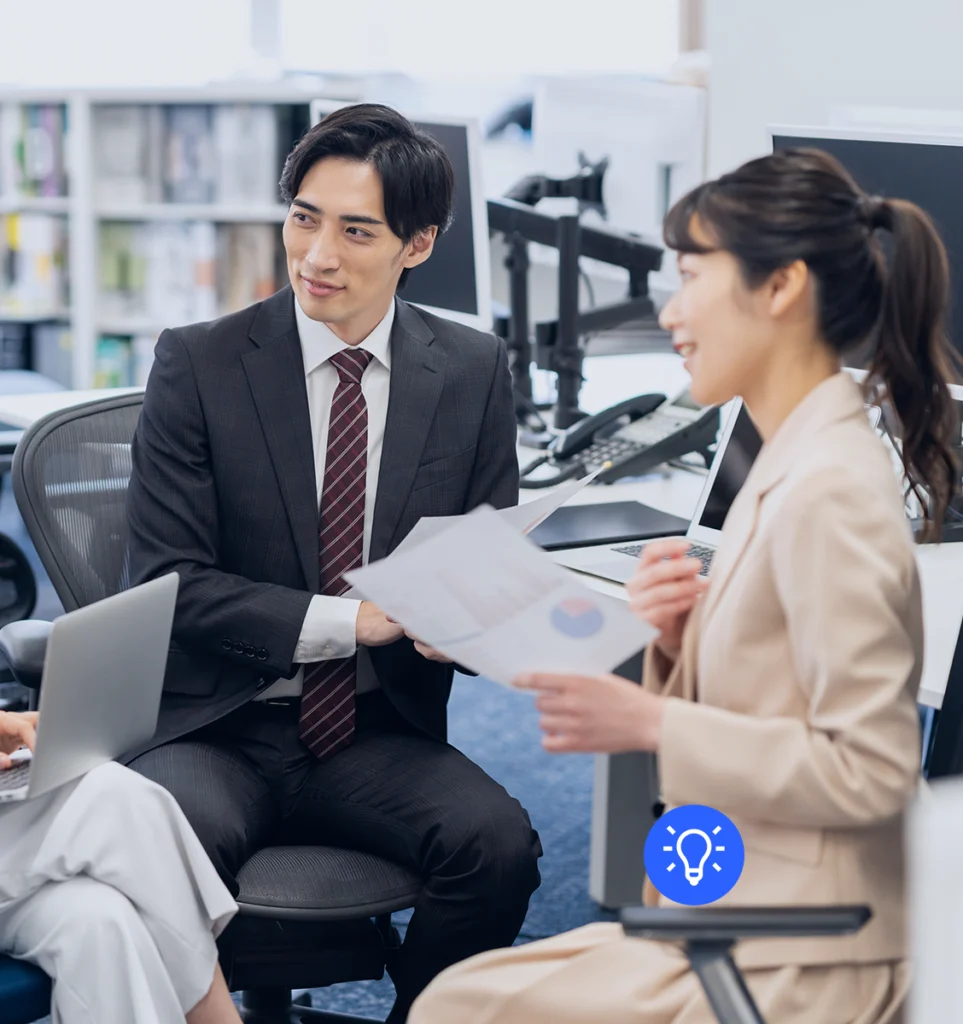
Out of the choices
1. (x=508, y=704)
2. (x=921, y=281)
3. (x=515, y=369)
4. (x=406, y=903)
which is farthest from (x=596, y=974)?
(x=508, y=704)

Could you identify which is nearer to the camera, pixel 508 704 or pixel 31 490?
pixel 31 490

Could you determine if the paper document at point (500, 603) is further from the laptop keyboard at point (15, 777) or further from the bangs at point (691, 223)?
the laptop keyboard at point (15, 777)

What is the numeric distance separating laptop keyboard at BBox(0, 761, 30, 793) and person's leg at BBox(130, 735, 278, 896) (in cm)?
17

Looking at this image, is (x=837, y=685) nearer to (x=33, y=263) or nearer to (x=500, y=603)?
(x=500, y=603)

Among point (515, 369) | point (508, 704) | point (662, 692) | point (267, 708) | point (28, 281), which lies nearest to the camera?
point (662, 692)

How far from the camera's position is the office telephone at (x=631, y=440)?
8.35ft

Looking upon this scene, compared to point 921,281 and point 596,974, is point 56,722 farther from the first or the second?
point 921,281

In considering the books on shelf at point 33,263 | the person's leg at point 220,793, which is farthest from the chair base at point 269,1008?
the books on shelf at point 33,263

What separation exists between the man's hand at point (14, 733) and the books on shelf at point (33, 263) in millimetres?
3157

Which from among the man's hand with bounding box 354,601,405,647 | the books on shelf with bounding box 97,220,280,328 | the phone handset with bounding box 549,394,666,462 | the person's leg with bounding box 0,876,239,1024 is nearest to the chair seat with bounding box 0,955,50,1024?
the person's leg with bounding box 0,876,239,1024

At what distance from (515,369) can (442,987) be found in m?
1.91

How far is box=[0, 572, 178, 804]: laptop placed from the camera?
142 centimetres

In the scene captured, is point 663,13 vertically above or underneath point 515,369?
above

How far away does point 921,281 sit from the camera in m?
1.26
